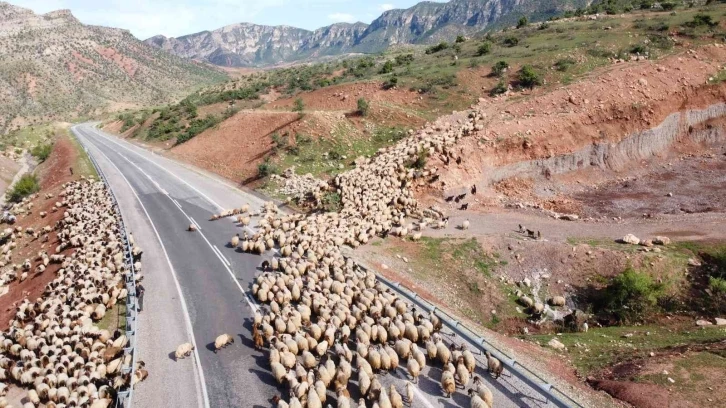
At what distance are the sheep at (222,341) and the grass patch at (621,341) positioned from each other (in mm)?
12887

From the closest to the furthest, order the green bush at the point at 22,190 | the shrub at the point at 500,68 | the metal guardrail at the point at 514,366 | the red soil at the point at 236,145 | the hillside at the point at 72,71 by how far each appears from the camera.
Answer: the metal guardrail at the point at 514,366
the red soil at the point at 236,145
the green bush at the point at 22,190
the shrub at the point at 500,68
the hillside at the point at 72,71

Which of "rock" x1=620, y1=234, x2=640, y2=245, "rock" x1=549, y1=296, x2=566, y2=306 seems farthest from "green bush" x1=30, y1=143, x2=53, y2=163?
"rock" x1=620, y1=234, x2=640, y2=245

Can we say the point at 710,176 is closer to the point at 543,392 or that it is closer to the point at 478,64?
the point at 478,64

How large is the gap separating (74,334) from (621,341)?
75.3 ft

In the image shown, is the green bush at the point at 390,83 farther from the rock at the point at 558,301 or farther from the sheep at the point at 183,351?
the sheep at the point at 183,351

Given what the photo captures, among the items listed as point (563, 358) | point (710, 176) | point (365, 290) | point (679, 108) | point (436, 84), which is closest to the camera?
point (563, 358)

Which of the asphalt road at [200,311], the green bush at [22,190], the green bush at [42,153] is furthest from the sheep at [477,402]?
the green bush at [42,153]

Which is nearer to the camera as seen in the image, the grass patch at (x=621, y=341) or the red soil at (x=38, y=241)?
the grass patch at (x=621, y=341)

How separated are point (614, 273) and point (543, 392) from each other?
541 inches

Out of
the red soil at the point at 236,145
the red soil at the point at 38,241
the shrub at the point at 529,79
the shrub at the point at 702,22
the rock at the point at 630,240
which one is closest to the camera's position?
the red soil at the point at 38,241

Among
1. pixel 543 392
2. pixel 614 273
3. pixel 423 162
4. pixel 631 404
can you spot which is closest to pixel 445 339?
pixel 543 392

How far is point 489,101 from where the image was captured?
1778 inches

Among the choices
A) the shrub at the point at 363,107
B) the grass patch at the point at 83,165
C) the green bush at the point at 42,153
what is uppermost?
the shrub at the point at 363,107

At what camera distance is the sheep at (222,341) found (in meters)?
16.6
